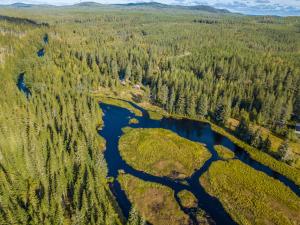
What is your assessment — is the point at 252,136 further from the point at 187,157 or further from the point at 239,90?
the point at 239,90

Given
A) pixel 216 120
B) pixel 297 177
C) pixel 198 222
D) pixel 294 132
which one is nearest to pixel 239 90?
pixel 216 120

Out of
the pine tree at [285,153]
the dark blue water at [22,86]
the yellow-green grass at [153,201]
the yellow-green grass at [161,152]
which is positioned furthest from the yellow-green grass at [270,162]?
the dark blue water at [22,86]

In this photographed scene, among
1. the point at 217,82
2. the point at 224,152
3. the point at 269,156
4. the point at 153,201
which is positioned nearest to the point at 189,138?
the point at 224,152

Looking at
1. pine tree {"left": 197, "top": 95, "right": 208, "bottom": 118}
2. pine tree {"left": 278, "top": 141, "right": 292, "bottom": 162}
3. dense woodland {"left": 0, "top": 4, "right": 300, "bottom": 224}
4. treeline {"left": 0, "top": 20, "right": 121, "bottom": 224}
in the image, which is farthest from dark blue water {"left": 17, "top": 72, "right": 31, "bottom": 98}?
pine tree {"left": 278, "top": 141, "right": 292, "bottom": 162}

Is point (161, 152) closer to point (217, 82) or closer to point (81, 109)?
point (81, 109)

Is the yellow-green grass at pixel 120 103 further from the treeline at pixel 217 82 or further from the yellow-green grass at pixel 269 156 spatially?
the treeline at pixel 217 82
